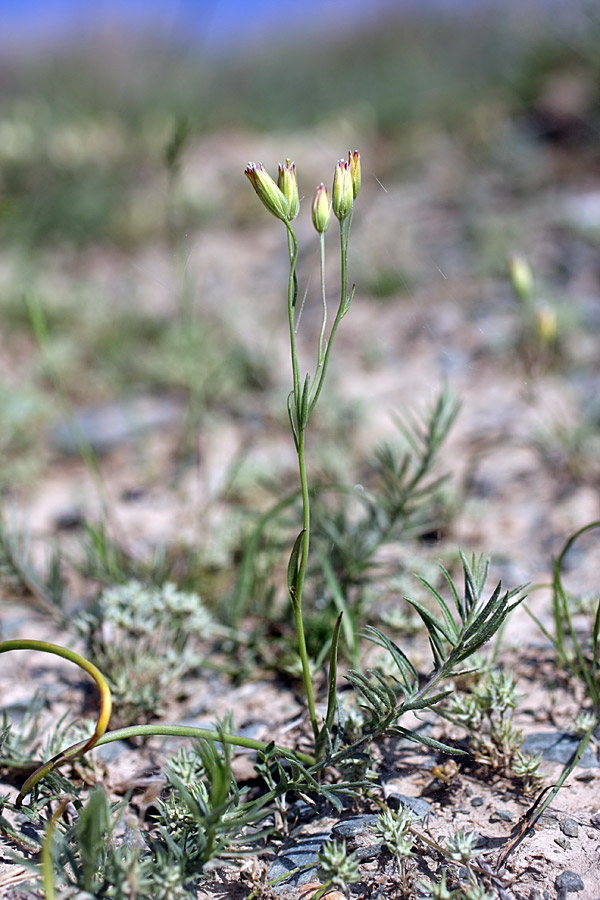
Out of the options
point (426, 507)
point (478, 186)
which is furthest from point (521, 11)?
point (426, 507)

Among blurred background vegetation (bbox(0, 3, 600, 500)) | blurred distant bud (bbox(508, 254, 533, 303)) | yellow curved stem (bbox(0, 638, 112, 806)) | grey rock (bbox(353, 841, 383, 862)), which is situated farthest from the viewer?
blurred background vegetation (bbox(0, 3, 600, 500))

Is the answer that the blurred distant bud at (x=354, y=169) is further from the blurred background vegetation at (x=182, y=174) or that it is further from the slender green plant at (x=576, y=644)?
the slender green plant at (x=576, y=644)

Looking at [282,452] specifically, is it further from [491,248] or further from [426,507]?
[491,248]

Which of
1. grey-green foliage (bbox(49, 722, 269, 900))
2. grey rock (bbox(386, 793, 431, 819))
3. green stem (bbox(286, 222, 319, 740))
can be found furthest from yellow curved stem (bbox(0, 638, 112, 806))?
grey rock (bbox(386, 793, 431, 819))

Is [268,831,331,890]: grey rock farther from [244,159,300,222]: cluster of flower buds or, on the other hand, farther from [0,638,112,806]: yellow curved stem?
[244,159,300,222]: cluster of flower buds

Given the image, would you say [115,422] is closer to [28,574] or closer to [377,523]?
[28,574]

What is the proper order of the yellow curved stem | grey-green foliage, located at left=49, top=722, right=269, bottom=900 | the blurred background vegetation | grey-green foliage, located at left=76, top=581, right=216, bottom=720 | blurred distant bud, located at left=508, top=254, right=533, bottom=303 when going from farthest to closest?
the blurred background vegetation → blurred distant bud, located at left=508, top=254, right=533, bottom=303 → grey-green foliage, located at left=76, top=581, right=216, bottom=720 → the yellow curved stem → grey-green foliage, located at left=49, top=722, right=269, bottom=900
